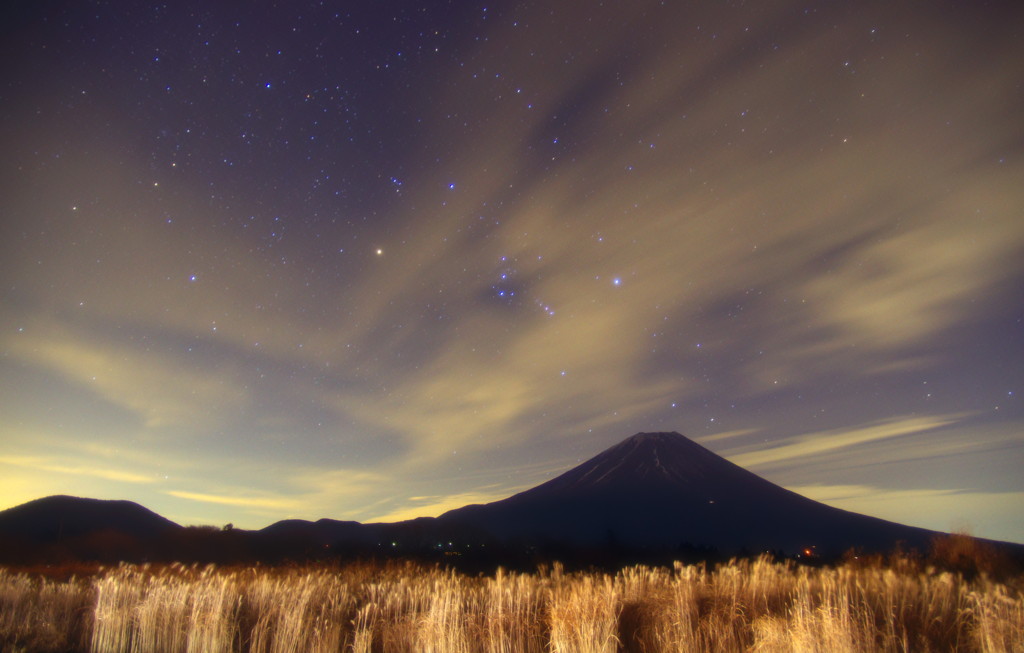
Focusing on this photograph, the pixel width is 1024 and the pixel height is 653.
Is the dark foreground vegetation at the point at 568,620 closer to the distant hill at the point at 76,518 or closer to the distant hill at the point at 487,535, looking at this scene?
the distant hill at the point at 487,535

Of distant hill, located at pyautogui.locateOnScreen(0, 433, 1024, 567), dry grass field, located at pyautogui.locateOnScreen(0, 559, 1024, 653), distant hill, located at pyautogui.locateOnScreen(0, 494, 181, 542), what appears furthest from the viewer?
distant hill, located at pyautogui.locateOnScreen(0, 494, 181, 542)

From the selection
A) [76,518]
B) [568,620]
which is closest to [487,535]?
[568,620]

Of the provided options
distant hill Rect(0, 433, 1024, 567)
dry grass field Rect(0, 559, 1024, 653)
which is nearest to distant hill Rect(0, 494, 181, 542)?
distant hill Rect(0, 433, 1024, 567)

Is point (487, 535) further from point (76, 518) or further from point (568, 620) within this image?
point (76, 518)

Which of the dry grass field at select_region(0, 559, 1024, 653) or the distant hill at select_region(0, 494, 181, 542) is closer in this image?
the dry grass field at select_region(0, 559, 1024, 653)

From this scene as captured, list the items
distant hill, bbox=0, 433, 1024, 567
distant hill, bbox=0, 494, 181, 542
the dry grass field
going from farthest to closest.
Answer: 1. distant hill, bbox=0, 494, 181, 542
2. distant hill, bbox=0, 433, 1024, 567
3. the dry grass field

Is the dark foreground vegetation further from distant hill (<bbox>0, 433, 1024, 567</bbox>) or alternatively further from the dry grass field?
distant hill (<bbox>0, 433, 1024, 567</bbox>)

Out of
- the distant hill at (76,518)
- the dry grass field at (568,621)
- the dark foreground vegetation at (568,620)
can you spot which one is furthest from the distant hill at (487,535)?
the dark foreground vegetation at (568,620)

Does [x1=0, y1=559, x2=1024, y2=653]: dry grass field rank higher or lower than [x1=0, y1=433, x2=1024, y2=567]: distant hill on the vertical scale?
higher
